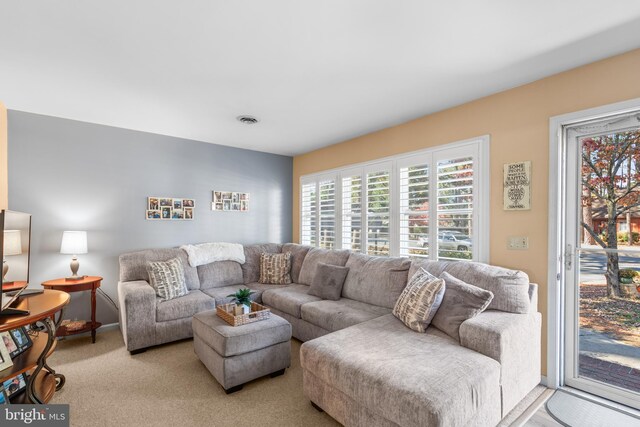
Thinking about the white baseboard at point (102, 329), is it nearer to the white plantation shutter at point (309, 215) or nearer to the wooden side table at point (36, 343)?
the wooden side table at point (36, 343)

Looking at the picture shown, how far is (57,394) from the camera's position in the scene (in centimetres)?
225

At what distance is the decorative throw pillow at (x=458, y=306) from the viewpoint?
2105 mm

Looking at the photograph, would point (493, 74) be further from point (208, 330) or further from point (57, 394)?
point (57, 394)

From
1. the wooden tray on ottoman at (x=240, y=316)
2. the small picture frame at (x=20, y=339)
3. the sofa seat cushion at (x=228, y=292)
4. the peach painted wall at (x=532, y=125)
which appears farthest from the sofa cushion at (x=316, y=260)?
the small picture frame at (x=20, y=339)

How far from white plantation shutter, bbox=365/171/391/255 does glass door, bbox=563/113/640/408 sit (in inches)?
67.3

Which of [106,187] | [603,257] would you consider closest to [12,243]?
[106,187]

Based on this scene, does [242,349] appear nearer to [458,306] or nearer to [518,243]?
[458,306]

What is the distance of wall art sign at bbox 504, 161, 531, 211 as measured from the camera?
98.1 inches

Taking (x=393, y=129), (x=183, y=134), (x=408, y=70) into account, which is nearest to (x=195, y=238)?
(x=183, y=134)

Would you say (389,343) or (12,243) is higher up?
(12,243)

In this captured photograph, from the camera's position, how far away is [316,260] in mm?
3947

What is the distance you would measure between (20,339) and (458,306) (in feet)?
9.27

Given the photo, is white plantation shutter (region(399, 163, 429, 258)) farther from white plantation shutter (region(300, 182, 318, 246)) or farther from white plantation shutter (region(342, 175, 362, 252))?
white plantation shutter (region(300, 182, 318, 246))

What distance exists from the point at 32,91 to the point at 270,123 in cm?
213
